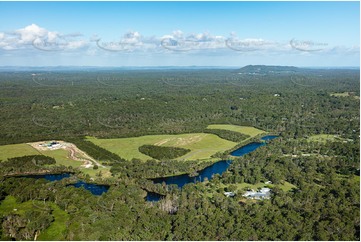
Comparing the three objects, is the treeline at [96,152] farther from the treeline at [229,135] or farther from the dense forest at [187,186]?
the treeline at [229,135]

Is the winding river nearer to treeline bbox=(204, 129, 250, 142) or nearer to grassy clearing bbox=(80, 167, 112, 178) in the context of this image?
grassy clearing bbox=(80, 167, 112, 178)

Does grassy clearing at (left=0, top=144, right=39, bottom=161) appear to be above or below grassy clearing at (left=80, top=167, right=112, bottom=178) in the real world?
above

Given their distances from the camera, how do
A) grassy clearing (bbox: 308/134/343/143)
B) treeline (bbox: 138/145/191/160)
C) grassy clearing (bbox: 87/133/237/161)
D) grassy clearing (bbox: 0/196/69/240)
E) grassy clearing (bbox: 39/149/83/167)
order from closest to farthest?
grassy clearing (bbox: 0/196/69/240) < grassy clearing (bbox: 39/149/83/167) < treeline (bbox: 138/145/191/160) < grassy clearing (bbox: 87/133/237/161) < grassy clearing (bbox: 308/134/343/143)

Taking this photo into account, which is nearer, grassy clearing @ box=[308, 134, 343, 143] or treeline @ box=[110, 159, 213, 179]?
treeline @ box=[110, 159, 213, 179]

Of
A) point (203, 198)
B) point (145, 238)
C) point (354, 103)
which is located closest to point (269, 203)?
point (203, 198)

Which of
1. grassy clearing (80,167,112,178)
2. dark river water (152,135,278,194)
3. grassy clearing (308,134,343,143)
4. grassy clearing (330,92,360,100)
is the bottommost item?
dark river water (152,135,278,194)

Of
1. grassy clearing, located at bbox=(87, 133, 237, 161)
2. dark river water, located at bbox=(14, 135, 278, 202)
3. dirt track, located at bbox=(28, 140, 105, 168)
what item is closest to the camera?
dark river water, located at bbox=(14, 135, 278, 202)

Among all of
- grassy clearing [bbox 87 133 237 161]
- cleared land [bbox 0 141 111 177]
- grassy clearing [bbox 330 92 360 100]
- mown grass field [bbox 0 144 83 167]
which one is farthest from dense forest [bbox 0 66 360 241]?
grassy clearing [bbox 330 92 360 100]

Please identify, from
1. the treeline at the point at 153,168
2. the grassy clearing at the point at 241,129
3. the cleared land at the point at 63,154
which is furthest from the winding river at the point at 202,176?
the grassy clearing at the point at 241,129
